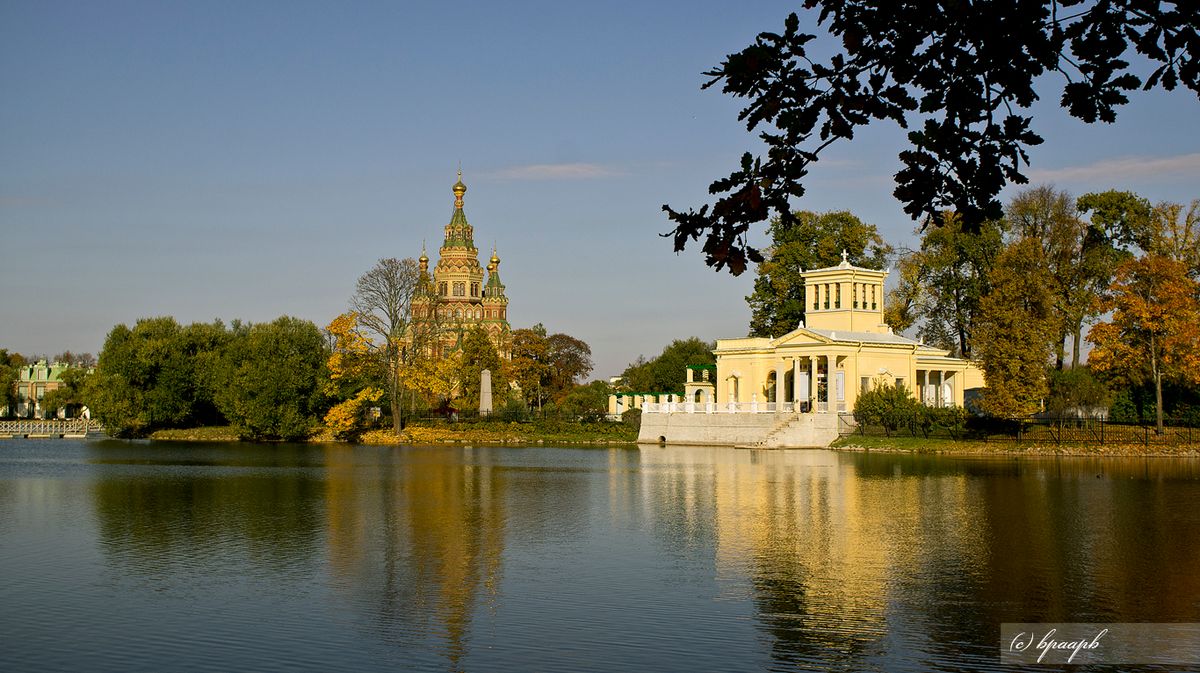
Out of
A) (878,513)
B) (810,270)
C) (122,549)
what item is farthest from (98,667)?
(810,270)

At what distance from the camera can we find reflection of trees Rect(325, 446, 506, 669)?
1434cm

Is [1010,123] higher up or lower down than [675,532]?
higher up

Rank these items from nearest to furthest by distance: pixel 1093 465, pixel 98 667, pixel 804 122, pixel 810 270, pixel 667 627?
1. pixel 804 122
2. pixel 98 667
3. pixel 667 627
4. pixel 1093 465
5. pixel 810 270

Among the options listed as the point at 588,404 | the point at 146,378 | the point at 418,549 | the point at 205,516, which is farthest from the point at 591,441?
the point at 418,549

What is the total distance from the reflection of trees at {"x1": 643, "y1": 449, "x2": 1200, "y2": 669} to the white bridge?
195ft

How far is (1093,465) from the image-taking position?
1592 inches

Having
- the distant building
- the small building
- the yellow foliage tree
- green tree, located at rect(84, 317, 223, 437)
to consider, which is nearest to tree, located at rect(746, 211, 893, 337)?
the small building

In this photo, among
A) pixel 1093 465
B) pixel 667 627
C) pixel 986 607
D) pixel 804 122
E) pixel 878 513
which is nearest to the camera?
pixel 804 122

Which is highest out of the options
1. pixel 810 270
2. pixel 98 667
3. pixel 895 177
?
pixel 810 270

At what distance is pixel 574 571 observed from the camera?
→ 17859 millimetres

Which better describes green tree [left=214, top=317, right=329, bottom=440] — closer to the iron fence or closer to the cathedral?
the iron fence

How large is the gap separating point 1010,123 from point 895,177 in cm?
89

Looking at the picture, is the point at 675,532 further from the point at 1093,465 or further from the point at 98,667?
the point at 1093,465

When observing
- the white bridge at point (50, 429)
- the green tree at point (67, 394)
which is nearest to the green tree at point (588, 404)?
the white bridge at point (50, 429)
